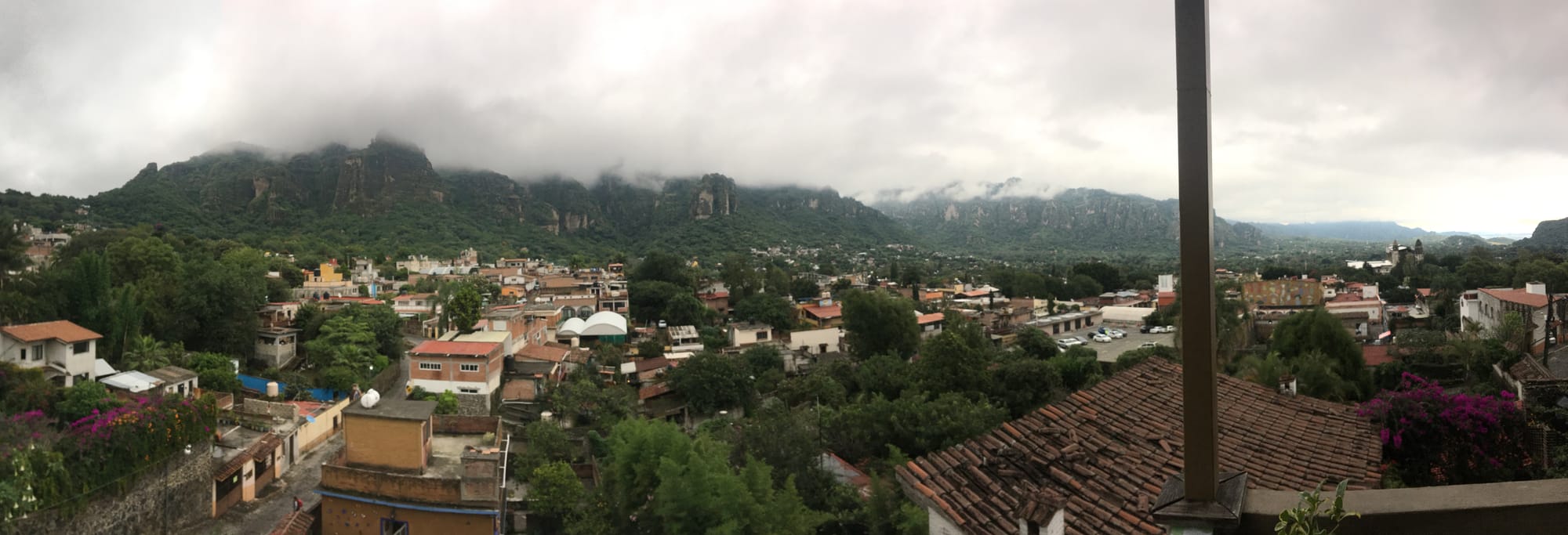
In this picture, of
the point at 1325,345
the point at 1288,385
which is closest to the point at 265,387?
the point at 1288,385

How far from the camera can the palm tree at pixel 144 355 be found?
1312cm

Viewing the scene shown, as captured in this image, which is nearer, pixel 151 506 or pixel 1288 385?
pixel 1288 385

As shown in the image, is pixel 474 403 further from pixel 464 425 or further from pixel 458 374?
pixel 464 425

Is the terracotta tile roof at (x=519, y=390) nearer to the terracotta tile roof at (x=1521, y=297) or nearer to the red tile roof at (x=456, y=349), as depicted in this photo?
the red tile roof at (x=456, y=349)

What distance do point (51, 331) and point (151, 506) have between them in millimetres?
5520

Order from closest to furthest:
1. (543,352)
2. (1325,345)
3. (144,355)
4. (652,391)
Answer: (1325,345) < (144,355) < (652,391) < (543,352)

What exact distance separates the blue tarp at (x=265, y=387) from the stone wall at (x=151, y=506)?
6760 mm

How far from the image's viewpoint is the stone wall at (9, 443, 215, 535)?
7.34 metres

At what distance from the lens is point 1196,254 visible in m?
1.45

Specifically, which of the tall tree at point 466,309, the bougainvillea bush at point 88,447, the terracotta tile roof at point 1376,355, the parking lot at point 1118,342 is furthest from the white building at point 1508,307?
the tall tree at point 466,309

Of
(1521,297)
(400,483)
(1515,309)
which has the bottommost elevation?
(400,483)

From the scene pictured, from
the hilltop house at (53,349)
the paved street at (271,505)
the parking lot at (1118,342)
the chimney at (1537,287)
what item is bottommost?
the paved street at (271,505)

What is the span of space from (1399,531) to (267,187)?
74.1 m

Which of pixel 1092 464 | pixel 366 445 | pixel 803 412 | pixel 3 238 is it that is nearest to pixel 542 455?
pixel 366 445
